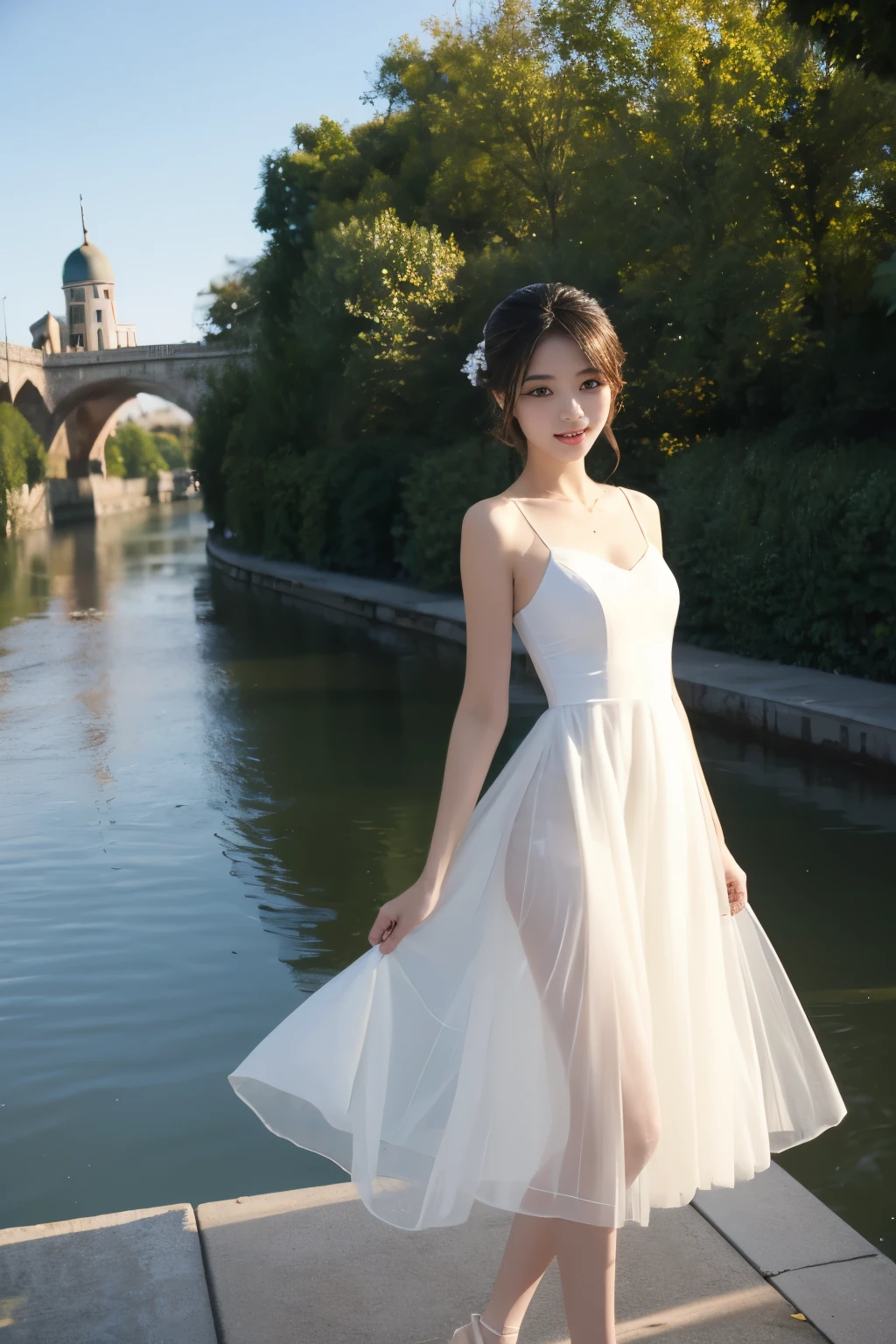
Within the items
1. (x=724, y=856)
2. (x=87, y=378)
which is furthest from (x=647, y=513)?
(x=87, y=378)

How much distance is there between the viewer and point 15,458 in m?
43.3

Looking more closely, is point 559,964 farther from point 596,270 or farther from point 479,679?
point 596,270

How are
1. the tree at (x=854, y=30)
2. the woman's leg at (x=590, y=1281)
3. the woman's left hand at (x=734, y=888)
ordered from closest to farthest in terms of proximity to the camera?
the woman's leg at (x=590, y=1281) → the woman's left hand at (x=734, y=888) → the tree at (x=854, y=30)

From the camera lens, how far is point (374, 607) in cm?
1814

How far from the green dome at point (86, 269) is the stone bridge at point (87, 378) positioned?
4457 centimetres

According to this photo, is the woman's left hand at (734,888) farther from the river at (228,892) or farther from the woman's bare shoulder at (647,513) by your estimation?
the river at (228,892)

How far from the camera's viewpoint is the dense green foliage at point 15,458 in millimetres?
41344

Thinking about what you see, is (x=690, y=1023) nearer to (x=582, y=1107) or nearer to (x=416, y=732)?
(x=582, y=1107)

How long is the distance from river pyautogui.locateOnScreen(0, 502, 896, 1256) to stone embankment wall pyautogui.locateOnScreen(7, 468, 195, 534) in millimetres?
35135

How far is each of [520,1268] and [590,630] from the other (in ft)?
3.31

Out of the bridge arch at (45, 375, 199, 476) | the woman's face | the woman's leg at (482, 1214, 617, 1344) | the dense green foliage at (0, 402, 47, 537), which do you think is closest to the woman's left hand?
the woman's leg at (482, 1214, 617, 1344)

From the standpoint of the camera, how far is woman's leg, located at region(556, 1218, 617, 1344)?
1974 millimetres

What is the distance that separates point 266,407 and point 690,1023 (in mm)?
27431

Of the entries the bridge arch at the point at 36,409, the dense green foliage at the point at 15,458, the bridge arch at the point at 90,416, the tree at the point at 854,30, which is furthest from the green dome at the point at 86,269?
the tree at the point at 854,30
